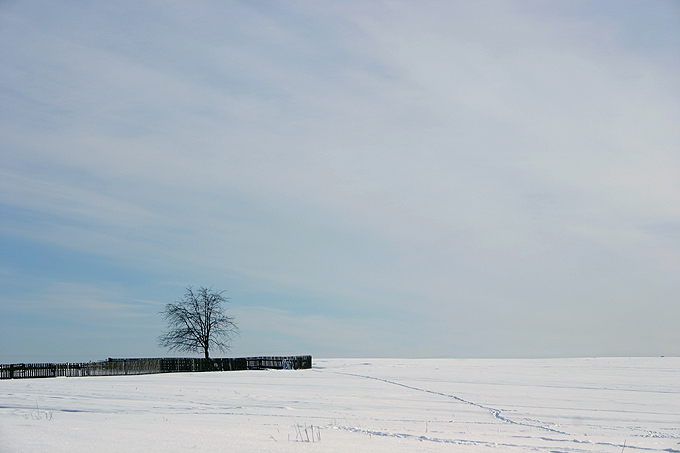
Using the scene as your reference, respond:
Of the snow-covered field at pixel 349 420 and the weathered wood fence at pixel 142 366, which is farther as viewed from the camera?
the weathered wood fence at pixel 142 366

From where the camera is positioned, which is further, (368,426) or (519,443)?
(368,426)

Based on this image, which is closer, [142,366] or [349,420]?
[349,420]

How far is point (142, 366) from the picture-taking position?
42031 millimetres

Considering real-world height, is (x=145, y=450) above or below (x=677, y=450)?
above

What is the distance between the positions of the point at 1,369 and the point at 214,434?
33.7 m

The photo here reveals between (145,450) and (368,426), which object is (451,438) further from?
(145,450)

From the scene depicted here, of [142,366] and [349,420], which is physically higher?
[349,420]

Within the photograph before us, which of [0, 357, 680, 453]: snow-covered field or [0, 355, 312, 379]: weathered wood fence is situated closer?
[0, 357, 680, 453]: snow-covered field

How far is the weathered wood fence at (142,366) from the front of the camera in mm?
37188

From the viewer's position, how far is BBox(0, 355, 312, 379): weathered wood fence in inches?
1464

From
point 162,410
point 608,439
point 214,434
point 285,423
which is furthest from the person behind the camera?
point 162,410

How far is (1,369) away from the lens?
36.5 m

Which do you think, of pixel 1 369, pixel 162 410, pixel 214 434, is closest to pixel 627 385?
pixel 162 410

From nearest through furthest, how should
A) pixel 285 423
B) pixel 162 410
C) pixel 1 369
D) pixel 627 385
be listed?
pixel 285 423 < pixel 162 410 < pixel 627 385 < pixel 1 369
